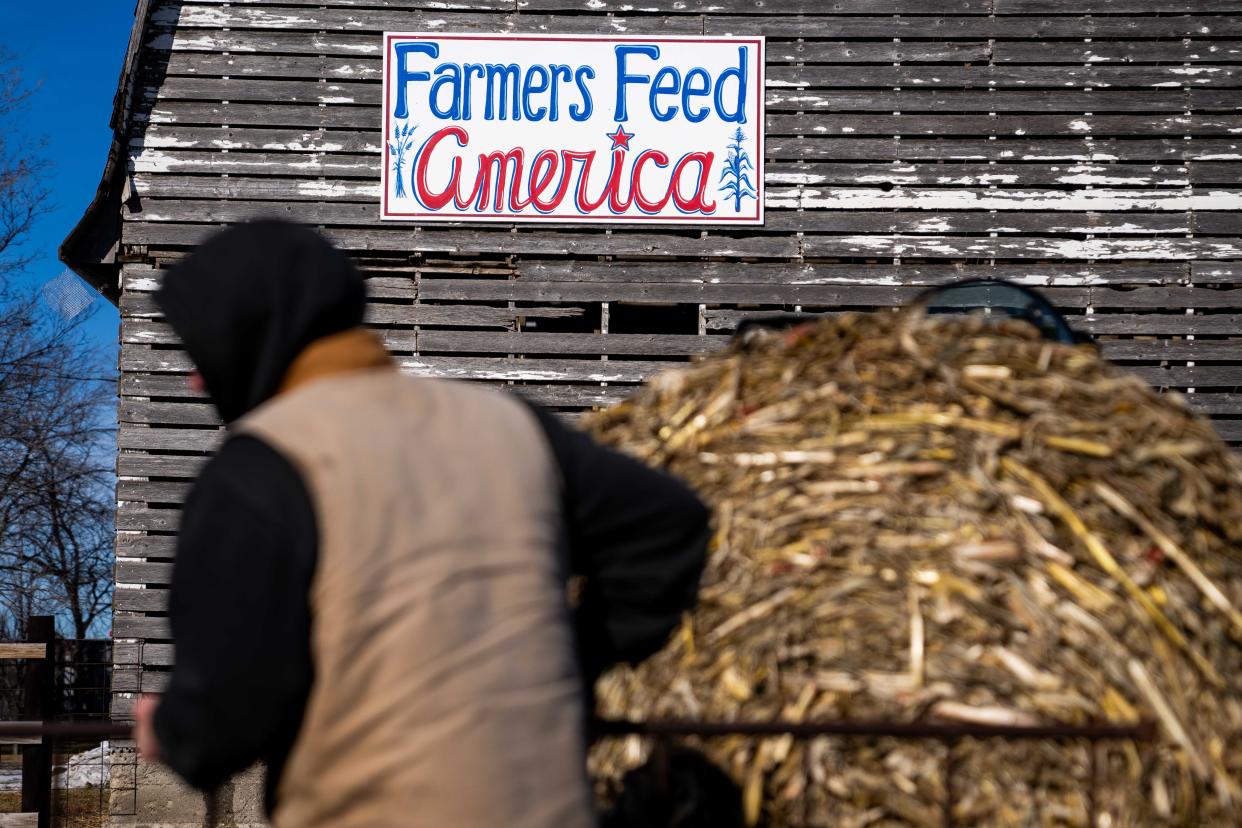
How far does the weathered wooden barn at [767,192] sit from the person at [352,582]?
8602mm

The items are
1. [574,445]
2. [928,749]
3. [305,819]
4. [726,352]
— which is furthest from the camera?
[726,352]

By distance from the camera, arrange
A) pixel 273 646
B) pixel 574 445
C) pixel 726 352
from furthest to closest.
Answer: pixel 726 352
pixel 574 445
pixel 273 646

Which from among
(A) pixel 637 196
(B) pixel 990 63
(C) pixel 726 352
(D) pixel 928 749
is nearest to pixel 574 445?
(D) pixel 928 749

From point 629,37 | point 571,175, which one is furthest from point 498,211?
point 629,37

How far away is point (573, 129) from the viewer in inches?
419

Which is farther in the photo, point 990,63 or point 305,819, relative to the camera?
point 990,63

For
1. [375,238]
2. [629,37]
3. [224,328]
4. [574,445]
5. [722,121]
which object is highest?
[629,37]

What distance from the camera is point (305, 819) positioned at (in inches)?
71.6

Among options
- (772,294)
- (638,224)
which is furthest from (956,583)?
(638,224)

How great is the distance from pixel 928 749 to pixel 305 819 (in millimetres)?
1330

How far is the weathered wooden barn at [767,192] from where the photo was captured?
10.6m

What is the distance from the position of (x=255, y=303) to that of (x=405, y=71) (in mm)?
9286

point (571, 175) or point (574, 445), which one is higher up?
point (571, 175)

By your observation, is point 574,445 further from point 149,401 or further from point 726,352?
point 149,401
